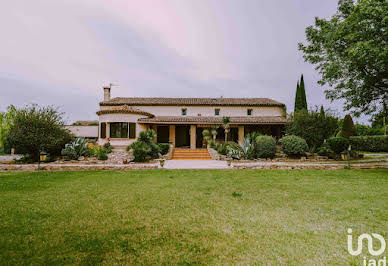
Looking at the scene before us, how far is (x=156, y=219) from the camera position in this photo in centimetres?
429

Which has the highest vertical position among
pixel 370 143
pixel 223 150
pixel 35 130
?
pixel 35 130

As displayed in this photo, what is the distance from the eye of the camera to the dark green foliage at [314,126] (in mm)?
17688

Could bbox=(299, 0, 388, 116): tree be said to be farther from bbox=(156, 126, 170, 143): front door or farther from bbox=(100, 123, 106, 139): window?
bbox=(100, 123, 106, 139): window

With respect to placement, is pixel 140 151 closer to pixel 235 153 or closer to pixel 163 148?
pixel 163 148

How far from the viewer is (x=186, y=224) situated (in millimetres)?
4008

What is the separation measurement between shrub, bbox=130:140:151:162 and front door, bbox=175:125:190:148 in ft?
33.7

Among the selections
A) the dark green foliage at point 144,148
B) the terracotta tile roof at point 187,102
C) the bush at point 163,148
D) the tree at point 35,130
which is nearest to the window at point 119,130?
the bush at point 163,148

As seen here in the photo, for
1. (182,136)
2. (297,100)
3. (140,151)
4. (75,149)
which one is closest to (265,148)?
(140,151)

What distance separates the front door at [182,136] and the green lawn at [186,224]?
62.2 feet

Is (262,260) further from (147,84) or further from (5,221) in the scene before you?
(147,84)

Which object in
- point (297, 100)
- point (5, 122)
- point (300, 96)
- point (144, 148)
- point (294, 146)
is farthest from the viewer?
point (297, 100)

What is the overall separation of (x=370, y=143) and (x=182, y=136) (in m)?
23.6

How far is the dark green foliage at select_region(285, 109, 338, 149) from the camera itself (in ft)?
58.0

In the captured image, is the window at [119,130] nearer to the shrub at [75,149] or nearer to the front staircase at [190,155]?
the shrub at [75,149]
